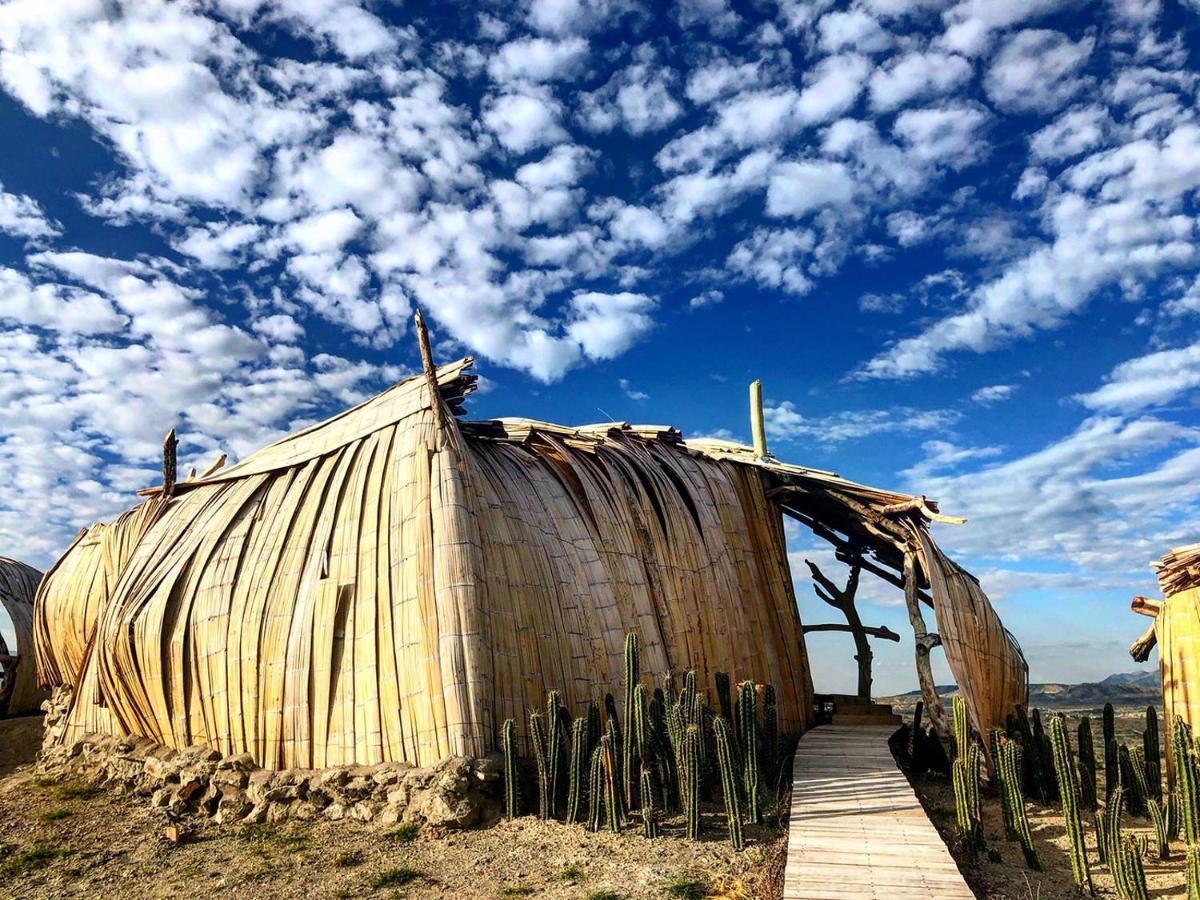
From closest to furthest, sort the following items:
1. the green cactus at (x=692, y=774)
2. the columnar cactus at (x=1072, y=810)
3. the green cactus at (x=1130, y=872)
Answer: the green cactus at (x=1130, y=872), the columnar cactus at (x=1072, y=810), the green cactus at (x=692, y=774)

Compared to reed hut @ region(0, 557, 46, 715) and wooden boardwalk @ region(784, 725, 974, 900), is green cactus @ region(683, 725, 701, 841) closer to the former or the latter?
wooden boardwalk @ region(784, 725, 974, 900)

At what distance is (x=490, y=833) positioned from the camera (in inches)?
338

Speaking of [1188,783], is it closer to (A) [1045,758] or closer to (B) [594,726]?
(A) [1045,758]

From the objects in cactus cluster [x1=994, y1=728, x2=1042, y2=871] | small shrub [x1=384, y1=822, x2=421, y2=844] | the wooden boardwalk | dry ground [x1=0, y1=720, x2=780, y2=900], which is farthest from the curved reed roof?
cactus cluster [x1=994, y1=728, x2=1042, y2=871]

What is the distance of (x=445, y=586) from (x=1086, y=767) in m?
8.72

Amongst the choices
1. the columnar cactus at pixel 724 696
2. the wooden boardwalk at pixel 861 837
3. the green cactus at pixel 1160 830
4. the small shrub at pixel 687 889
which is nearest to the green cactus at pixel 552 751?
the small shrub at pixel 687 889

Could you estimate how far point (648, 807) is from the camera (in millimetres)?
8539

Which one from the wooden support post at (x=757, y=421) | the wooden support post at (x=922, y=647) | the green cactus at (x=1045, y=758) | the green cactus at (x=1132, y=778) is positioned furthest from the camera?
the wooden support post at (x=757, y=421)

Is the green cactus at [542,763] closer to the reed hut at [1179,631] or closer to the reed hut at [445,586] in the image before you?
the reed hut at [445,586]

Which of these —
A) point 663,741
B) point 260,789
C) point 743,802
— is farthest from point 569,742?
point 260,789

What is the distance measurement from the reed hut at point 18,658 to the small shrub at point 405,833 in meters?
18.8

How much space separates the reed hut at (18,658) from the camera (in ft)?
72.7

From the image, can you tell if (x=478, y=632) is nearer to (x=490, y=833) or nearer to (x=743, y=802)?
(x=490, y=833)

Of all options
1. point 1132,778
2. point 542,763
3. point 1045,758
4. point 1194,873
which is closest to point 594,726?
point 542,763
